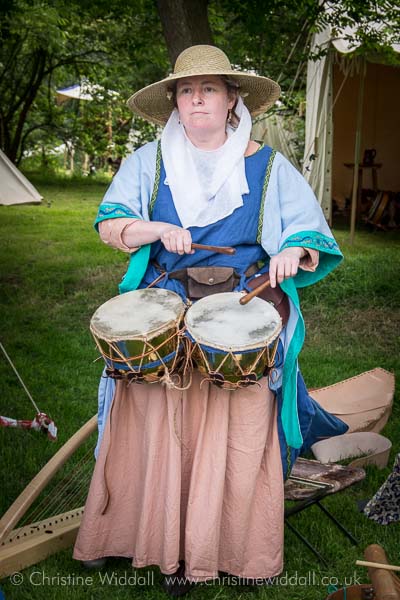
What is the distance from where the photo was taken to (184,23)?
5.87m

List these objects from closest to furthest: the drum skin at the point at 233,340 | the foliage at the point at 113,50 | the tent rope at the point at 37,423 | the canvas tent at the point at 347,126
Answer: the drum skin at the point at 233,340
the tent rope at the point at 37,423
the foliage at the point at 113,50
the canvas tent at the point at 347,126

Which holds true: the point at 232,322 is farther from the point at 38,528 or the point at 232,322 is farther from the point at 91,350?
the point at 91,350

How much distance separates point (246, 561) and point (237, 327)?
89 centimetres

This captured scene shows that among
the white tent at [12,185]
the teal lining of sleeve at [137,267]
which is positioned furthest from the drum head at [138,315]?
the white tent at [12,185]

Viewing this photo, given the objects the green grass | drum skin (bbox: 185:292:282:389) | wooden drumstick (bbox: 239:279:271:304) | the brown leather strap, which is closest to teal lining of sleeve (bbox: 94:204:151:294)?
the brown leather strap

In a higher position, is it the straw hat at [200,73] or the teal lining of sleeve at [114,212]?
the straw hat at [200,73]

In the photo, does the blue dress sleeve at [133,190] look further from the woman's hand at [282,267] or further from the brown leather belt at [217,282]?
the woman's hand at [282,267]

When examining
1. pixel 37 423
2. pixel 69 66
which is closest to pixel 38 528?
pixel 37 423

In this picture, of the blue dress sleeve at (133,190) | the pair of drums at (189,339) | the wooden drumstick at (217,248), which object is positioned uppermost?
the blue dress sleeve at (133,190)

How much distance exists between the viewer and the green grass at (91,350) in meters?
2.87

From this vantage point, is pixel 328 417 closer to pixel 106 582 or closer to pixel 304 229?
pixel 304 229

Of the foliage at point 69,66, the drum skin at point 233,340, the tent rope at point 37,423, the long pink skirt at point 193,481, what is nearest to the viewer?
the drum skin at point 233,340

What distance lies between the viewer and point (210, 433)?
2.62m

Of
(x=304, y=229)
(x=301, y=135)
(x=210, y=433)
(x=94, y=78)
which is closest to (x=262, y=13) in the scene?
(x=304, y=229)
